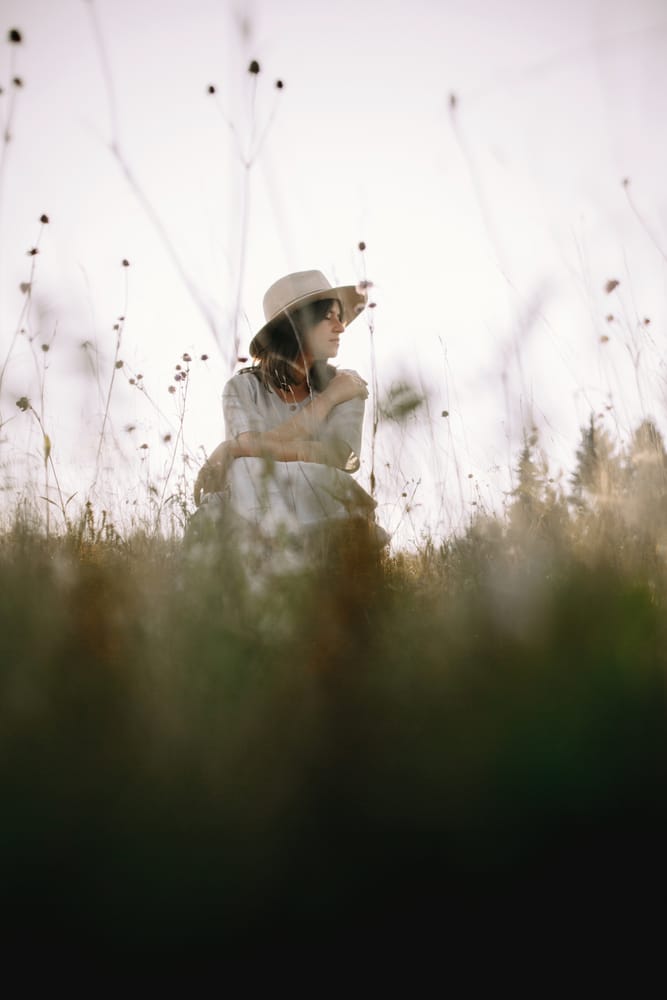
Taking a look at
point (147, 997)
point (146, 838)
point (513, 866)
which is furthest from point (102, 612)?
point (513, 866)

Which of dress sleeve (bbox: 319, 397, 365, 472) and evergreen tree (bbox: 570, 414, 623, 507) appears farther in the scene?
dress sleeve (bbox: 319, 397, 365, 472)

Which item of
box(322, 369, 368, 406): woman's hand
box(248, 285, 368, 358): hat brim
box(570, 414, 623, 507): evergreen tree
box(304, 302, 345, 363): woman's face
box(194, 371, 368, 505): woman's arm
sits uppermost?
box(248, 285, 368, 358): hat brim

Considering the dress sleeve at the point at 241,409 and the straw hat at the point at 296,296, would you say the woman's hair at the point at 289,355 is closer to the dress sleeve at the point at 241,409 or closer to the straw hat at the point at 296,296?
the straw hat at the point at 296,296

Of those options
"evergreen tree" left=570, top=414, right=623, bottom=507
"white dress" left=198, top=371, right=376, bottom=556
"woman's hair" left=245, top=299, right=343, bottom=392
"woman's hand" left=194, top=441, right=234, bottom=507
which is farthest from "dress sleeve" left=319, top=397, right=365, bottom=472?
"evergreen tree" left=570, top=414, right=623, bottom=507

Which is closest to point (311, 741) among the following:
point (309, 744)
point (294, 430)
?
point (309, 744)

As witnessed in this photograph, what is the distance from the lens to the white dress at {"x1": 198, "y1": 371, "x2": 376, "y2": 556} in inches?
45.0

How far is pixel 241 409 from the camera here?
218cm

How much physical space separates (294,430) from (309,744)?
136 cm

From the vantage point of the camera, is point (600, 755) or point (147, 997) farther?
point (600, 755)

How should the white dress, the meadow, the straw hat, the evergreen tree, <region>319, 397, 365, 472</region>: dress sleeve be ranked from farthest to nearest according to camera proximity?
the straw hat → <region>319, 397, 365, 472</region>: dress sleeve → the evergreen tree → the white dress → the meadow

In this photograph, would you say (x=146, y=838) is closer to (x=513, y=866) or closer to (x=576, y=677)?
(x=513, y=866)

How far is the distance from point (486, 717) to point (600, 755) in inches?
5.4

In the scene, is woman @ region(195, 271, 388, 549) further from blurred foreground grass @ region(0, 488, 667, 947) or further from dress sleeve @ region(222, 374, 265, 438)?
blurred foreground grass @ region(0, 488, 667, 947)

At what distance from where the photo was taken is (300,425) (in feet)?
6.57
